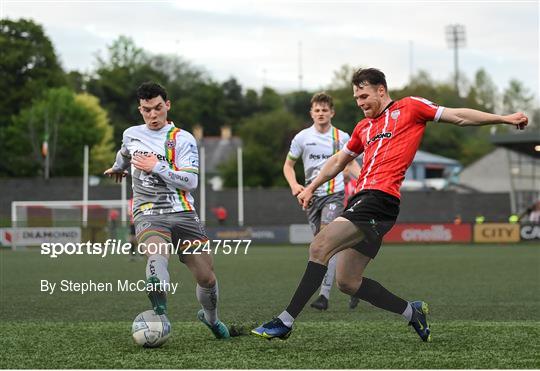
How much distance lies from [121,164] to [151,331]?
1706 mm

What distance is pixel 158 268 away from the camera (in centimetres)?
748

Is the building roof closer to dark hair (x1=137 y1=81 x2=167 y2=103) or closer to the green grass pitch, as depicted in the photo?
the green grass pitch

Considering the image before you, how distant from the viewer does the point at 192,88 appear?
102688mm

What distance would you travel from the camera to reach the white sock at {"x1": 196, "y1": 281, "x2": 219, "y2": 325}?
811 cm

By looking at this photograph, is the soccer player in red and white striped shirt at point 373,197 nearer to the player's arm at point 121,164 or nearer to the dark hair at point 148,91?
the dark hair at point 148,91

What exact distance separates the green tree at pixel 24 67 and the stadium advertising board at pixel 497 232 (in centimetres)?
4159

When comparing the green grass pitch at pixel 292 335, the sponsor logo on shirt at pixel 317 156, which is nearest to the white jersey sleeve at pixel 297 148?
the sponsor logo on shirt at pixel 317 156

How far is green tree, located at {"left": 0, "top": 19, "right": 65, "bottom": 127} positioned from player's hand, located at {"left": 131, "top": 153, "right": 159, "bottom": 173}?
63988 millimetres

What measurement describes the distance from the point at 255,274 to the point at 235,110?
292 feet

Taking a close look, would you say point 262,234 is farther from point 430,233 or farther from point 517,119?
point 517,119

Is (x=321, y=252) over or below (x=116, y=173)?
below

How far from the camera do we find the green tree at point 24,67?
69.9 m

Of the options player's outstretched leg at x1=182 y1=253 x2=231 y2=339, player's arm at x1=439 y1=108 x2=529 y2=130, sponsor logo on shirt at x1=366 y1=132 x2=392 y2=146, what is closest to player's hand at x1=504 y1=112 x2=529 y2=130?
player's arm at x1=439 y1=108 x2=529 y2=130

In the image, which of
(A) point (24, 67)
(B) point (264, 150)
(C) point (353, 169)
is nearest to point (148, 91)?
(C) point (353, 169)
